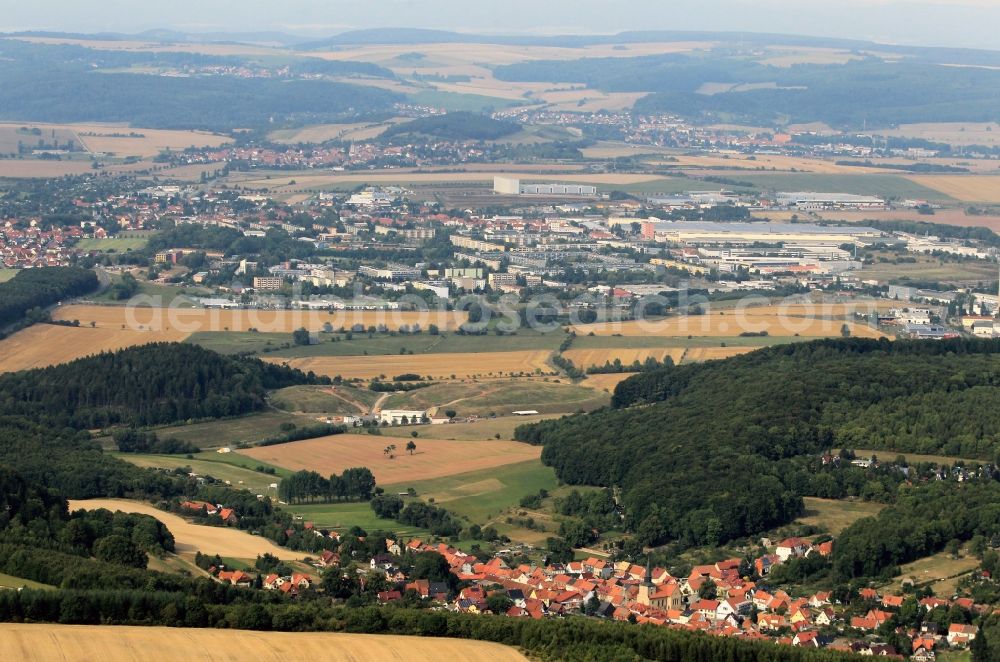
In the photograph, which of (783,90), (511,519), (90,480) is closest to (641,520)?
(511,519)

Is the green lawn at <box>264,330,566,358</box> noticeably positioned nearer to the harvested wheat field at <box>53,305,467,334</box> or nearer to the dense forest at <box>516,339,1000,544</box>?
the harvested wheat field at <box>53,305,467,334</box>

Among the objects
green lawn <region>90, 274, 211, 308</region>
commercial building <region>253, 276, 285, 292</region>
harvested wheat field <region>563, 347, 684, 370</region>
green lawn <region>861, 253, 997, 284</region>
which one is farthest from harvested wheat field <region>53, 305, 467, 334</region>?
green lawn <region>861, 253, 997, 284</region>

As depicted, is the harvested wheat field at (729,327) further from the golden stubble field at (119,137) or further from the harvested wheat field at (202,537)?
the golden stubble field at (119,137)

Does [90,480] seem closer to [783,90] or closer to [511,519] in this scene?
[511,519]

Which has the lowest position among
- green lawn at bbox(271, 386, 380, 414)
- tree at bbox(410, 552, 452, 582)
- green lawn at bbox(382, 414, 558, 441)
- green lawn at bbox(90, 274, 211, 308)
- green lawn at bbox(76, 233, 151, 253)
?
green lawn at bbox(76, 233, 151, 253)

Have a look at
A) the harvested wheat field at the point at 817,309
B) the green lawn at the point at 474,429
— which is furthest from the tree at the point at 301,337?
the harvested wheat field at the point at 817,309

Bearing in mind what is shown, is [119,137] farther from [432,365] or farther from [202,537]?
[202,537]
